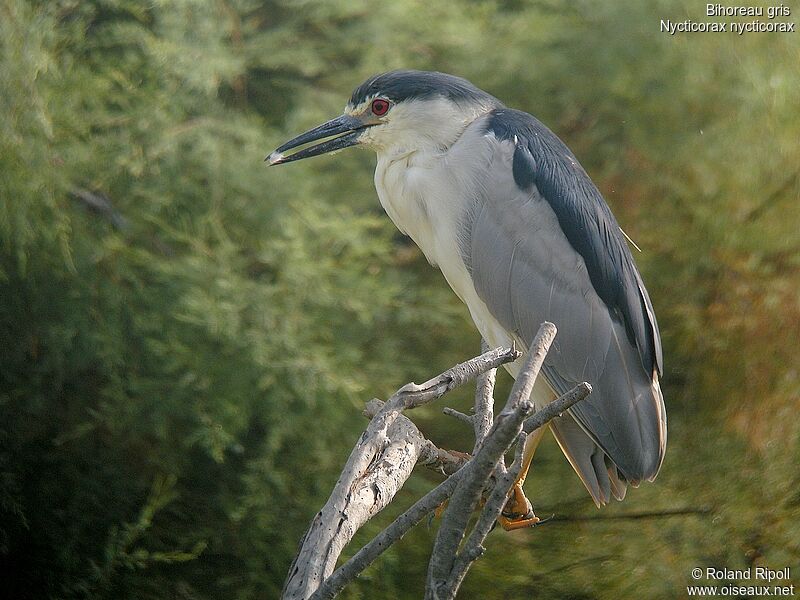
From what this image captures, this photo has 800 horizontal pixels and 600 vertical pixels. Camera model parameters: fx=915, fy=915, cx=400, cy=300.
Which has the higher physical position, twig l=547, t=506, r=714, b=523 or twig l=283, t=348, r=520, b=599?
twig l=283, t=348, r=520, b=599

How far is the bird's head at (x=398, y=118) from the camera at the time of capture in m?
1.93

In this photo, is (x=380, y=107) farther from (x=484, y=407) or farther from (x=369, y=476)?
(x=369, y=476)

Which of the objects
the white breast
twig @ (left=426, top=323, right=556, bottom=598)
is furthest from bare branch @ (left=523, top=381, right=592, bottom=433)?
the white breast

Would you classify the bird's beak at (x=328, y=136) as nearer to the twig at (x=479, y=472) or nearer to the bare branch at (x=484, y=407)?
the bare branch at (x=484, y=407)

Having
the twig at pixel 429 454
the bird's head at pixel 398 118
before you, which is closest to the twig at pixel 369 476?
the twig at pixel 429 454

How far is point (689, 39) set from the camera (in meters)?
2.86

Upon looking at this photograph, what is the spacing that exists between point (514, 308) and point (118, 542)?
1.25 metres

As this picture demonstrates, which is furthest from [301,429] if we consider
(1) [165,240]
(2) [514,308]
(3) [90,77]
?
(3) [90,77]

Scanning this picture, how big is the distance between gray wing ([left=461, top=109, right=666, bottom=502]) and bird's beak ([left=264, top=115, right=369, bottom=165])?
29 centimetres

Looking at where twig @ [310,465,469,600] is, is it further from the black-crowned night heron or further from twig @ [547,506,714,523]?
twig @ [547,506,714,523]

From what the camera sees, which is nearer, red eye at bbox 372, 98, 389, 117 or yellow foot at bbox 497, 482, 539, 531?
yellow foot at bbox 497, 482, 539, 531

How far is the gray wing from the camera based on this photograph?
6.14ft

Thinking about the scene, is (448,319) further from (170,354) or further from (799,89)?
(799,89)

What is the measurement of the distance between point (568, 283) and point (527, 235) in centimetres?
13
